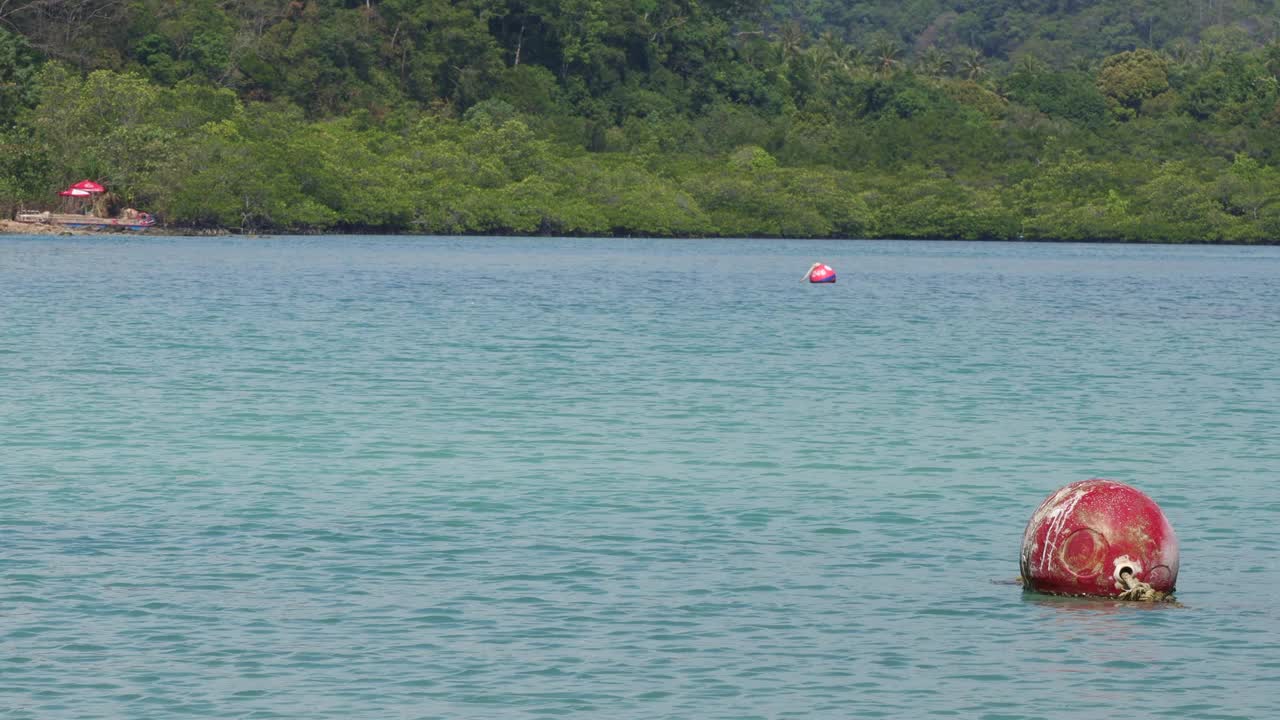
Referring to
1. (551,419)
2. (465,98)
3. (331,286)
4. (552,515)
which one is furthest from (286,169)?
(552,515)

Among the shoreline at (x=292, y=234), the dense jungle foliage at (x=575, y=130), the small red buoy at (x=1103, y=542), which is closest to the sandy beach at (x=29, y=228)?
the shoreline at (x=292, y=234)

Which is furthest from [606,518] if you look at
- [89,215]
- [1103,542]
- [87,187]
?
[89,215]

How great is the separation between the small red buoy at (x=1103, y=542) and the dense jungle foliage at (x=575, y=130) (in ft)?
312

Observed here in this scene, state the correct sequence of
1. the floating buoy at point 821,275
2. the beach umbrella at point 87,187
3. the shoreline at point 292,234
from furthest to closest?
the shoreline at point 292,234
the beach umbrella at point 87,187
the floating buoy at point 821,275

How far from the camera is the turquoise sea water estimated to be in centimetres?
1369

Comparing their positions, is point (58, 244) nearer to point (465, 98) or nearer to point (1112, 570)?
point (465, 98)

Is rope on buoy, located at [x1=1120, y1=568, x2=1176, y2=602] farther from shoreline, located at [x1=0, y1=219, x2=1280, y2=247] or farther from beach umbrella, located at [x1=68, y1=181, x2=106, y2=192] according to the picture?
shoreline, located at [x1=0, y1=219, x2=1280, y2=247]

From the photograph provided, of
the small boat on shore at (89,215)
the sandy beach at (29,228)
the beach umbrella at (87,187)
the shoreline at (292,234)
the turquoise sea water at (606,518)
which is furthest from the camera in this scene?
the small boat on shore at (89,215)

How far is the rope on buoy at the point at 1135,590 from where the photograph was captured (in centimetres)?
1580

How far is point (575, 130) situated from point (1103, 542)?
132426 mm

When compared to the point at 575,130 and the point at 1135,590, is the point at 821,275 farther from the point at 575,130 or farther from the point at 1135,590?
the point at 575,130

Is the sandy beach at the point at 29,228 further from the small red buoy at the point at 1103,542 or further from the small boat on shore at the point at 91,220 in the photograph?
the small red buoy at the point at 1103,542

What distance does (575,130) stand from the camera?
146750 millimetres

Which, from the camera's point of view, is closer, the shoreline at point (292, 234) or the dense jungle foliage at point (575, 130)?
the shoreline at point (292, 234)
